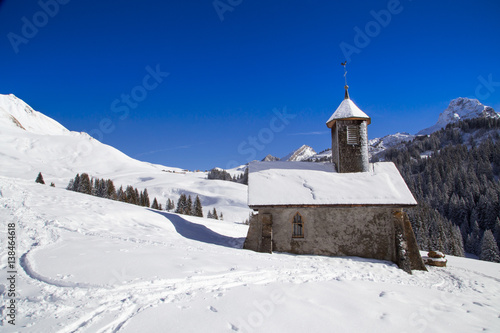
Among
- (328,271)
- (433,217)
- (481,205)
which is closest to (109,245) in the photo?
(328,271)

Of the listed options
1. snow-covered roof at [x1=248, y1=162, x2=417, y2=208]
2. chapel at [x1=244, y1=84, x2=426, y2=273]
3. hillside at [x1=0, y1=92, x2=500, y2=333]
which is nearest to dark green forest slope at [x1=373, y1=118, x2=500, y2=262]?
snow-covered roof at [x1=248, y1=162, x2=417, y2=208]

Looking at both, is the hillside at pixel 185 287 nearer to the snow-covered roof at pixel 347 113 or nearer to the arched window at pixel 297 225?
the arched window at pixel 297 225

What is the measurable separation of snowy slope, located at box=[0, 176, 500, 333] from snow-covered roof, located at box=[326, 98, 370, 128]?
36.5 ft

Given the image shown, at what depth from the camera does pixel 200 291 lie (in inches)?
273

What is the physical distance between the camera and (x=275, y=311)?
6078 mm

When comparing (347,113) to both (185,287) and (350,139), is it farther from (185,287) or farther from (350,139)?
(185,287)

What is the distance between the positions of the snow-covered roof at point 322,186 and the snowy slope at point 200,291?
3.66 meters

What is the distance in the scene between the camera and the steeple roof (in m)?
20.2

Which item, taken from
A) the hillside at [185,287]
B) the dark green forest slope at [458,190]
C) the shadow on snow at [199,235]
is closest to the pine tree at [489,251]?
the dark green forest slope at [458,190]

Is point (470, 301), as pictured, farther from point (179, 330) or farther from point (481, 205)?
point (481, 205)

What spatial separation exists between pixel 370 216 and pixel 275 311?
10.7m

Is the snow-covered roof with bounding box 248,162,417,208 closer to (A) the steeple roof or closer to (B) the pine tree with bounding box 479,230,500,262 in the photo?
(A) the steeple roof

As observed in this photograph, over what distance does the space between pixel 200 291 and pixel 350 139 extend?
16.5 m

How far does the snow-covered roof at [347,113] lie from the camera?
20.2 meters
